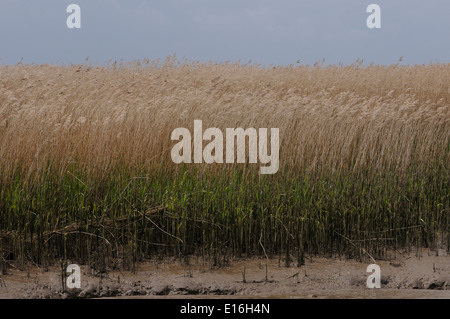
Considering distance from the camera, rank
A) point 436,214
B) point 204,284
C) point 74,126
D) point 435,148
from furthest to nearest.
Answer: point 435,148
point 74,126
point 436,214
point 204,284

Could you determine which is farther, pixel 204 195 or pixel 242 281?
pixel 204 195

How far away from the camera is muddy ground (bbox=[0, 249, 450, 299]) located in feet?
14.0

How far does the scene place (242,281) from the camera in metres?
4.43

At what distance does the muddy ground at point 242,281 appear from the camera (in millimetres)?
4266

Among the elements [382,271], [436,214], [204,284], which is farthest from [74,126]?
[436,214]

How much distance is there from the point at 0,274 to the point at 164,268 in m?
1.38

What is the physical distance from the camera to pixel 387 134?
23.6 ft

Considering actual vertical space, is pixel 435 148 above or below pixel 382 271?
above

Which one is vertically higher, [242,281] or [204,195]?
[204,195]

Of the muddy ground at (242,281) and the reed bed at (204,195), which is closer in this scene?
the muddy ground at (242,281)

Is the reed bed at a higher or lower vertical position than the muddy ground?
higher

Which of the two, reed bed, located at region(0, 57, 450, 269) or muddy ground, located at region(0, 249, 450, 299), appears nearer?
muddy ground, located at region(0, 249, 450, 299)

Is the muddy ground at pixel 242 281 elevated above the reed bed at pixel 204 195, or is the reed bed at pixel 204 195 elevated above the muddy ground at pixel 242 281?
the reed bed at pixel 204 195

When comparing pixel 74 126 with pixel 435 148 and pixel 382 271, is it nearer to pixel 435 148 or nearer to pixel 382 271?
pixel 382 271
